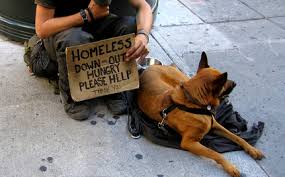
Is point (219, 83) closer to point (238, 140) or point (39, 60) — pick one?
point (238, 140)

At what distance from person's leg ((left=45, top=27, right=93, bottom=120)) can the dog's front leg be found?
2.77 feet

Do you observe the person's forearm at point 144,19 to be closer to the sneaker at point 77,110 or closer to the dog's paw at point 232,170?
the sneaker at point 77,110

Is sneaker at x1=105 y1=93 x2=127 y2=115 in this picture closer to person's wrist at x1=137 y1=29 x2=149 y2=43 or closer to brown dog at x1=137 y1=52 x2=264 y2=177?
brown dog at x1=137 y1=52 x2=264 y2=177

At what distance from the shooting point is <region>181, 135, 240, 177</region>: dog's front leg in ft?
9.45

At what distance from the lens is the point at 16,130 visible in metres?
3.19

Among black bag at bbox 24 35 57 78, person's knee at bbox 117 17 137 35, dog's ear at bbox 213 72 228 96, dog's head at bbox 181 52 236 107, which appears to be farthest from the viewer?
black bag at bbox 24 35 57 78

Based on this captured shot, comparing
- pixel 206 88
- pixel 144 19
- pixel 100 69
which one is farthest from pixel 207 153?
pixel 144 19

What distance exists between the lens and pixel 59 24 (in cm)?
318

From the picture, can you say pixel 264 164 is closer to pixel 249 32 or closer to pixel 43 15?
pixel 43 15

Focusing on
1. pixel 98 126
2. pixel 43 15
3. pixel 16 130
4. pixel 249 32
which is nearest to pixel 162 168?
pixel 98 126

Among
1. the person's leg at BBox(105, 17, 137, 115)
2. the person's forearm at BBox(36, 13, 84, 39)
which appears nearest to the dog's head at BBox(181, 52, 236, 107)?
the person's leg at BBox(105, 17, 137, 115)

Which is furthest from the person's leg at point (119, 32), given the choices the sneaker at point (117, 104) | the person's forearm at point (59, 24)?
the person's forearm at point (59, 24)

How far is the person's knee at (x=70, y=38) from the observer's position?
3137mm

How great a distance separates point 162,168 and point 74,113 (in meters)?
0.87
